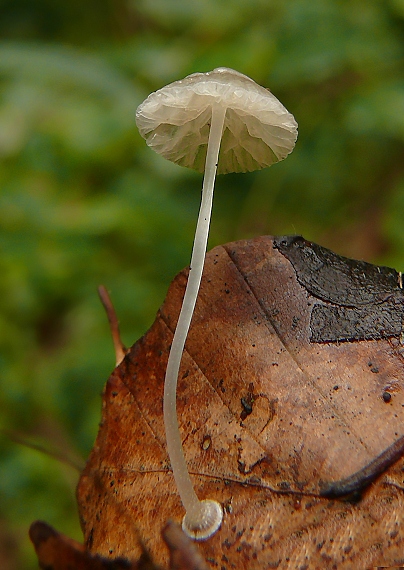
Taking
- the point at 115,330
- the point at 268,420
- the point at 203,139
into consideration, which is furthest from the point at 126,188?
the point at 268,420

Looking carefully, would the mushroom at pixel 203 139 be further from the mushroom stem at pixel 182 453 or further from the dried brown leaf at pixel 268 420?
the dried brown leaf at pixel 268 420

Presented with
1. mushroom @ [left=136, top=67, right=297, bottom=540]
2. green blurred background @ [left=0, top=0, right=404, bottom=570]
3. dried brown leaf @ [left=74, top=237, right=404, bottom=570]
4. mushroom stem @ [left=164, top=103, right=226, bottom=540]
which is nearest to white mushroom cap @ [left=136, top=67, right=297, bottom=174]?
mushroom @ [left=136, top=67, right=297, bottom=540]

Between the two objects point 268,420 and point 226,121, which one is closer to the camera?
point 268,420

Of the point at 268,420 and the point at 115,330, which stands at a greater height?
the point at 268,420

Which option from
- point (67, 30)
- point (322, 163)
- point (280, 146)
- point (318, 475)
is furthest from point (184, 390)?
point (67, 30)

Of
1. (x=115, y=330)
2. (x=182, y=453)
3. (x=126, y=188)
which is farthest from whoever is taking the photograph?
(x=126, y=188)

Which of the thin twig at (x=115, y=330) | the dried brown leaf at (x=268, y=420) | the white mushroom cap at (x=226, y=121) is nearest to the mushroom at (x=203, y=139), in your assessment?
A: the white mushroom cap at (x=226, y=121)

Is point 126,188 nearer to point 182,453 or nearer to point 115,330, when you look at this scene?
point 115,330
